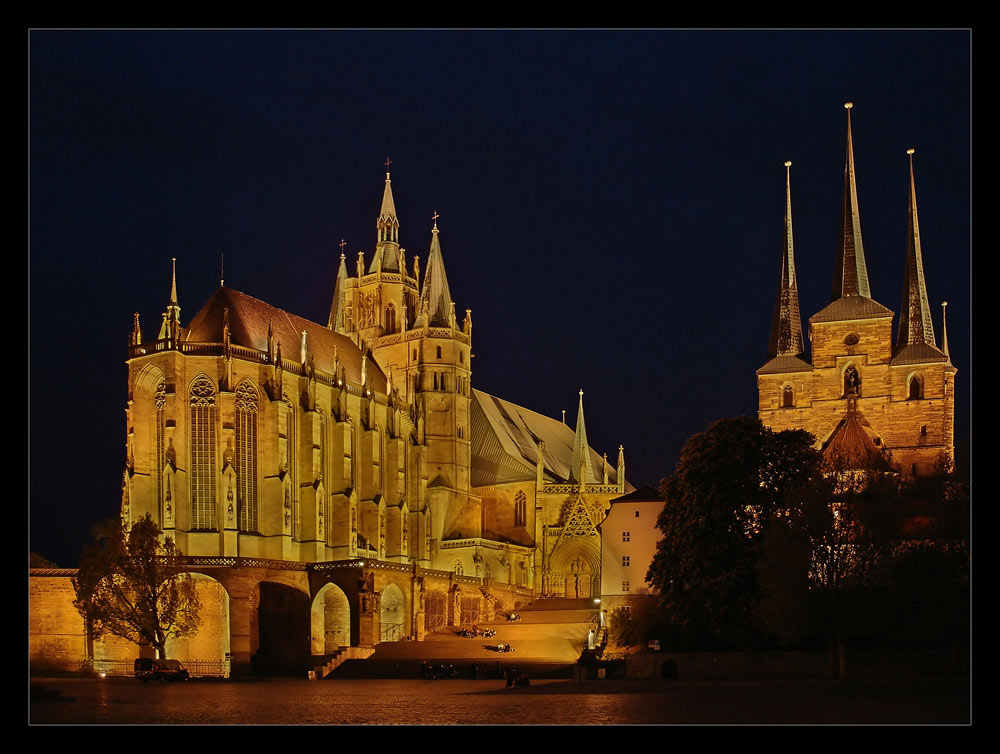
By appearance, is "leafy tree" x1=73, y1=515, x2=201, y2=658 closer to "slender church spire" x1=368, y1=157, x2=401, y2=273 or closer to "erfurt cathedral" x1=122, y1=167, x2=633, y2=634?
"erfurt cathedral" x1=122, y1=167, x2=633, y2=634

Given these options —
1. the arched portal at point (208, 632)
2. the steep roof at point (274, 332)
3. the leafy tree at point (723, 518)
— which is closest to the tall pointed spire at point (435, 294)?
the steep roof at point (274, 332)

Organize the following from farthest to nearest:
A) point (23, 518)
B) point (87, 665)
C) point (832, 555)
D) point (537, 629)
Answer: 1. point (537, 629)
2. point (87, 665)
3. point (832, 555)
4. point (23, 518)

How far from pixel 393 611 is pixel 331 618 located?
344cm

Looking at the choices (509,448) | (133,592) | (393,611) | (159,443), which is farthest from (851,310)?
(133,592)

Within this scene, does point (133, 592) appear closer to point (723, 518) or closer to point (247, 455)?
point (247, 455)

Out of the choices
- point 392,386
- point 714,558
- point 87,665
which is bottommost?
point 87,665

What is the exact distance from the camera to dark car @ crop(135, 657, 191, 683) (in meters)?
58.6

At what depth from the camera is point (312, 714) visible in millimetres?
39000

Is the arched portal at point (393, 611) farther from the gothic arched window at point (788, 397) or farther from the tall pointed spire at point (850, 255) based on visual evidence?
the tall pointed spire at point (850, 255)

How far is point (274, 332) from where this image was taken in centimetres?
8588

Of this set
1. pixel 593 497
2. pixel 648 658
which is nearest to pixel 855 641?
pixel 648 658

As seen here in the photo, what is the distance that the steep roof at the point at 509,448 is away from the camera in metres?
101

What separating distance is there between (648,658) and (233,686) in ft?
50.8
